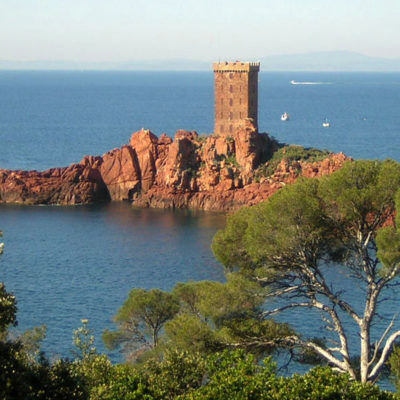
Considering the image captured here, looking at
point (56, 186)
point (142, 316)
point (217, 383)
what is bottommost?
point (56, 186)

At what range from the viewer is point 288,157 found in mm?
71188

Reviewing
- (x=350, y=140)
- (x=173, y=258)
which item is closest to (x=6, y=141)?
(x=350, y=140)

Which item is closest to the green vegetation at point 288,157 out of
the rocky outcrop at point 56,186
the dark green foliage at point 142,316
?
the rocky outcrop at point 56,186

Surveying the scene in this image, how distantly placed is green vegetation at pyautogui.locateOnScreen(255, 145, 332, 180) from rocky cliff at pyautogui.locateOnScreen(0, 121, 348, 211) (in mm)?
74

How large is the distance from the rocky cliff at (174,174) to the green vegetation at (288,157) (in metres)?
0.07

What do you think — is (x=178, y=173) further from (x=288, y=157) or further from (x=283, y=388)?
(x=283, y=388)

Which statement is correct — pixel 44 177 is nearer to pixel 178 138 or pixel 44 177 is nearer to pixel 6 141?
pixel 178 138

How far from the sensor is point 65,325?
123ft

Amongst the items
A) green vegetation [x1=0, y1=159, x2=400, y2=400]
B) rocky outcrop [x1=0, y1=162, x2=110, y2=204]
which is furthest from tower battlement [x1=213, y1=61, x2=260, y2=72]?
green vegetation [x1=0, y1=159, x2=400, y2=400]

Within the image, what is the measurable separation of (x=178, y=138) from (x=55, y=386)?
187ft

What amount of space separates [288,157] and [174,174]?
8702 millimetres

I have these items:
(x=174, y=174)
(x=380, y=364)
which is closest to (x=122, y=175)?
(x=174, y=174)

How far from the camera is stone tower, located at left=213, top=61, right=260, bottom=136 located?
253ft

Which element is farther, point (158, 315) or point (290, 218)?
point (158, 315)
